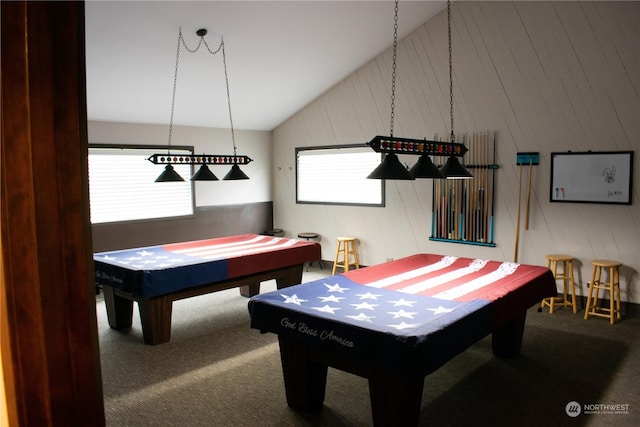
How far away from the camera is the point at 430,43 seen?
21.7 ft

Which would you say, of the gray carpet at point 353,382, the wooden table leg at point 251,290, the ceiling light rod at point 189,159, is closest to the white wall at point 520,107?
the gray carpet at point 353,382

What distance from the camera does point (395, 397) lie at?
2.79 metres

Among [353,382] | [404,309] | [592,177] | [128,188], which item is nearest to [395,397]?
[404,309]

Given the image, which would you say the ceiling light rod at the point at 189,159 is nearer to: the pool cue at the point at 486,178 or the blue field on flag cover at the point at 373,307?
the blue field on flag cover at the point at 373,307

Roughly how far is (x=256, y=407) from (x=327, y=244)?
15.7ft

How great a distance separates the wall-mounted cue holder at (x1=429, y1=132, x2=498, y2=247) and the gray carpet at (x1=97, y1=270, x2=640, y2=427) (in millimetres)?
1601

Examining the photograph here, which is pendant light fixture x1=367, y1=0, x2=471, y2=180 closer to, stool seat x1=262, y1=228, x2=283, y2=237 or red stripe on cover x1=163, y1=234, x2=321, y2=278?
red stripe on cover x1=163, y1=234, x2=321, y2=278

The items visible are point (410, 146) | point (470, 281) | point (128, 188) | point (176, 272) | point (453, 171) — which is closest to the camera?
point (470, 281)

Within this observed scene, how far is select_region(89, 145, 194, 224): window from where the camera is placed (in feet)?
21.6

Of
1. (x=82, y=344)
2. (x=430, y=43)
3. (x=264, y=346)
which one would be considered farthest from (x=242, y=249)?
(x=82, y=344)

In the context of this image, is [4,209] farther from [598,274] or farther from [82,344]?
[598,274]

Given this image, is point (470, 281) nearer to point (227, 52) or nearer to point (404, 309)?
point (404, 309)

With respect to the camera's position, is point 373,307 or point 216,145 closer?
point 373,307

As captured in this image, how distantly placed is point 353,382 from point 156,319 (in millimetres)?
1952
